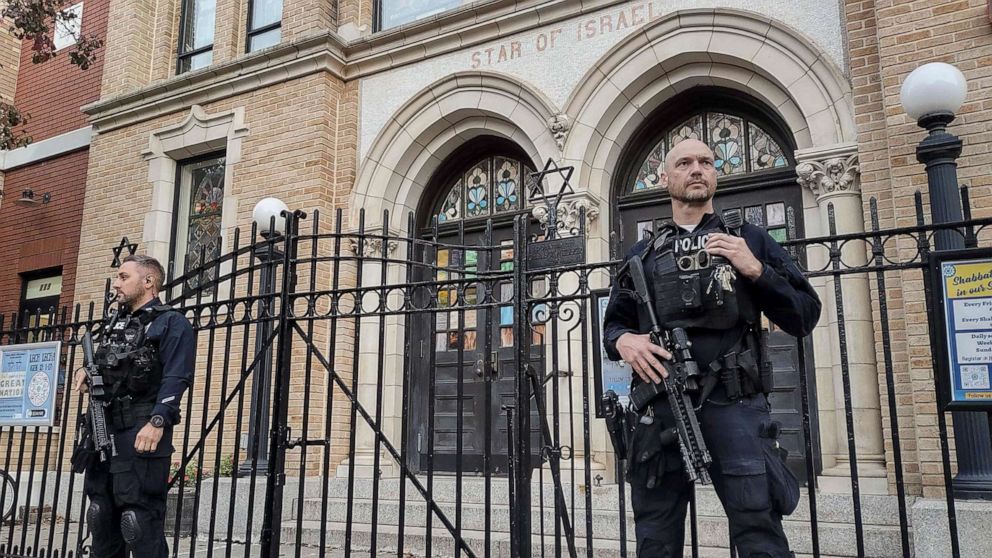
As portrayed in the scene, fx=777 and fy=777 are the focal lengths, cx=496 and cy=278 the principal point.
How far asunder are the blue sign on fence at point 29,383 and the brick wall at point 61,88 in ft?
22.8

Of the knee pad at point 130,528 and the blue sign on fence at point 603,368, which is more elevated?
the blue sign on fence at point 603,368

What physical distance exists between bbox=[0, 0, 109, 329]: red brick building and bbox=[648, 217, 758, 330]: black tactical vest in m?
10.9

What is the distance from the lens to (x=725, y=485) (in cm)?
289

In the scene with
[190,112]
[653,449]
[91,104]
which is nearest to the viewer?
[653,449]

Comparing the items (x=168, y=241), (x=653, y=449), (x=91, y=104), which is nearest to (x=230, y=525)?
(x=653, y=449)

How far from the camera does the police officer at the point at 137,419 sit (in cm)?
449

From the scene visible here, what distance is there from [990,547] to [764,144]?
434 cm

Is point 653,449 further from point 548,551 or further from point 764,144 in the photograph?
point 764,144

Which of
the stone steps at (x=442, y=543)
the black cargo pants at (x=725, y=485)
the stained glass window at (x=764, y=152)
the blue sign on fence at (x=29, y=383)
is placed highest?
the stained glass window at (x=764, y=152)

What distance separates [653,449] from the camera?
298cm

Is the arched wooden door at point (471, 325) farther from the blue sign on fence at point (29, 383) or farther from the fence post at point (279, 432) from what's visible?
the blue sign on fence at point (29, 383)

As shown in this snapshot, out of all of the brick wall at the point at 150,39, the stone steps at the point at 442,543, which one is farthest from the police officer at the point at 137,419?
the brick wall at the point at 150,39

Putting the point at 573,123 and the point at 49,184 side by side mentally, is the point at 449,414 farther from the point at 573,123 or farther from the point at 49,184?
the point at 49,184

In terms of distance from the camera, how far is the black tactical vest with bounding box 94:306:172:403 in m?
4.63
